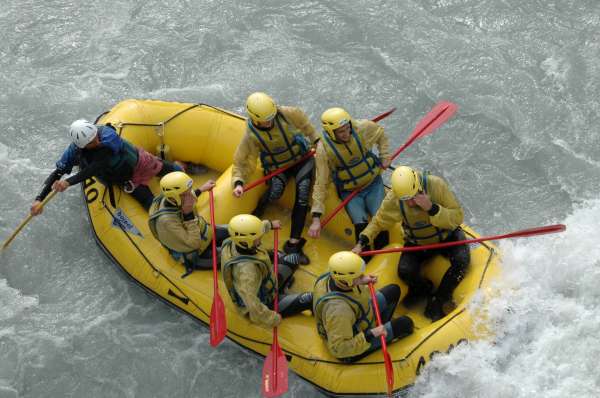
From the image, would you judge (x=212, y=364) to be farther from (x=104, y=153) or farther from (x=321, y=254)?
(x=104, y=153)

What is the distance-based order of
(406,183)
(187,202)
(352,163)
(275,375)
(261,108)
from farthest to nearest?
(352,163) < (261,108) < (187,202) < (275,375) < (406,183)

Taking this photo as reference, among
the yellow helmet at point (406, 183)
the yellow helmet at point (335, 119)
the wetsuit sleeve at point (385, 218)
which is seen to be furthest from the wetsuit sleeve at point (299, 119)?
the yellow helmet at point (406, 183)

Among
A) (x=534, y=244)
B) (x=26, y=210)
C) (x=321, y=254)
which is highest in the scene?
(x=534, y=244)

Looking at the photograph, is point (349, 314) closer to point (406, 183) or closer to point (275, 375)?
point (275, 375)

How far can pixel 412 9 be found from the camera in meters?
9.82

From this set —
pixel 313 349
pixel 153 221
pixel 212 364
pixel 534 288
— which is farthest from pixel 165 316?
pixel 534 288

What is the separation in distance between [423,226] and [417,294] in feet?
2.26

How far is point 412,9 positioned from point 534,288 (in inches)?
200

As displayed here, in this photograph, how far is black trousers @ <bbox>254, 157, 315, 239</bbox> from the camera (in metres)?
6.48

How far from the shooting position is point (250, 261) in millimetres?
5484

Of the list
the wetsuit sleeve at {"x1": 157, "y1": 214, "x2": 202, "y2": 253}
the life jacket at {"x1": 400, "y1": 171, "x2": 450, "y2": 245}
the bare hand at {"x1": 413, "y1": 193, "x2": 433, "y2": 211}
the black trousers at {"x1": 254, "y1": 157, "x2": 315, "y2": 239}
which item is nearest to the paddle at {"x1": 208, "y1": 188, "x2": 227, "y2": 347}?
the wetsuit sleeve at {"x1": 157, "y1": 214, "x2": 202, "y2": 253}

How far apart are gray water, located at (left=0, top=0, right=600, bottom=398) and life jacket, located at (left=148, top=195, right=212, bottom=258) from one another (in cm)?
81

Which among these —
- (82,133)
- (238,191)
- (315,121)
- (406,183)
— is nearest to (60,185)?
(82,133)

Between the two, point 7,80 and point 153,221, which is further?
point 7,80
